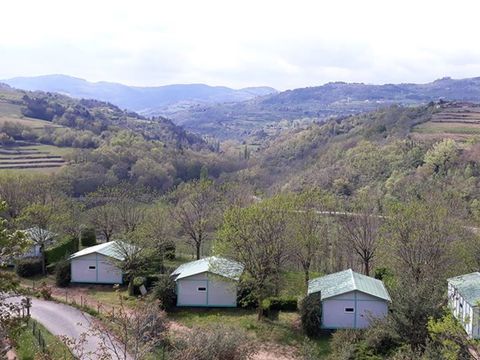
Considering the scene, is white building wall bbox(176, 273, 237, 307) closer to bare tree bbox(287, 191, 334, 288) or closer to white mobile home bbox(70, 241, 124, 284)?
bare tree bbox(287, 191, 334, 288)

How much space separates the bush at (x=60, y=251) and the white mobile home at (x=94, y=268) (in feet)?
13.5

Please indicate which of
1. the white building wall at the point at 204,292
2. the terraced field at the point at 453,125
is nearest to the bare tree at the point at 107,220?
the white building wall at the point at 204,292

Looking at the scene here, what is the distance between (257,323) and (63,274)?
15.0 metres

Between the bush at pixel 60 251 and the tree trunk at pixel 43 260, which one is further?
the bush at pixel 60 251

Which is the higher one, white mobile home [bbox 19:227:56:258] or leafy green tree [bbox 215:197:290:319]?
leafy green tree [bbox 215:197:290:319]

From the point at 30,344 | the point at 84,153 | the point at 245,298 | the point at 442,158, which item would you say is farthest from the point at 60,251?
the point at 84,153

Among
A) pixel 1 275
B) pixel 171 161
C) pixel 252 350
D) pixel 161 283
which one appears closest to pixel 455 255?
pixel 252 350

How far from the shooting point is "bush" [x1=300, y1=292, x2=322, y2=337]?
84.9 feet

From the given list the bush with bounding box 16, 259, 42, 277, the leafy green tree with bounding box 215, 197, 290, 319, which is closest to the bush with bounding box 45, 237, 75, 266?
the bush with bounding box 16, 259, 42, 277

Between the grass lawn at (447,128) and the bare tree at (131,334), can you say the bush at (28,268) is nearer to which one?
the bare tree at (131,334)

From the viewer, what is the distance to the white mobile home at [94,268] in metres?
35.0

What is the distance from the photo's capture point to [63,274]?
34.7 m

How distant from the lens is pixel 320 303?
26.5m

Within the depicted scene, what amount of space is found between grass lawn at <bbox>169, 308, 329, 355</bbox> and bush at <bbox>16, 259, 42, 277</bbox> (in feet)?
44.5
